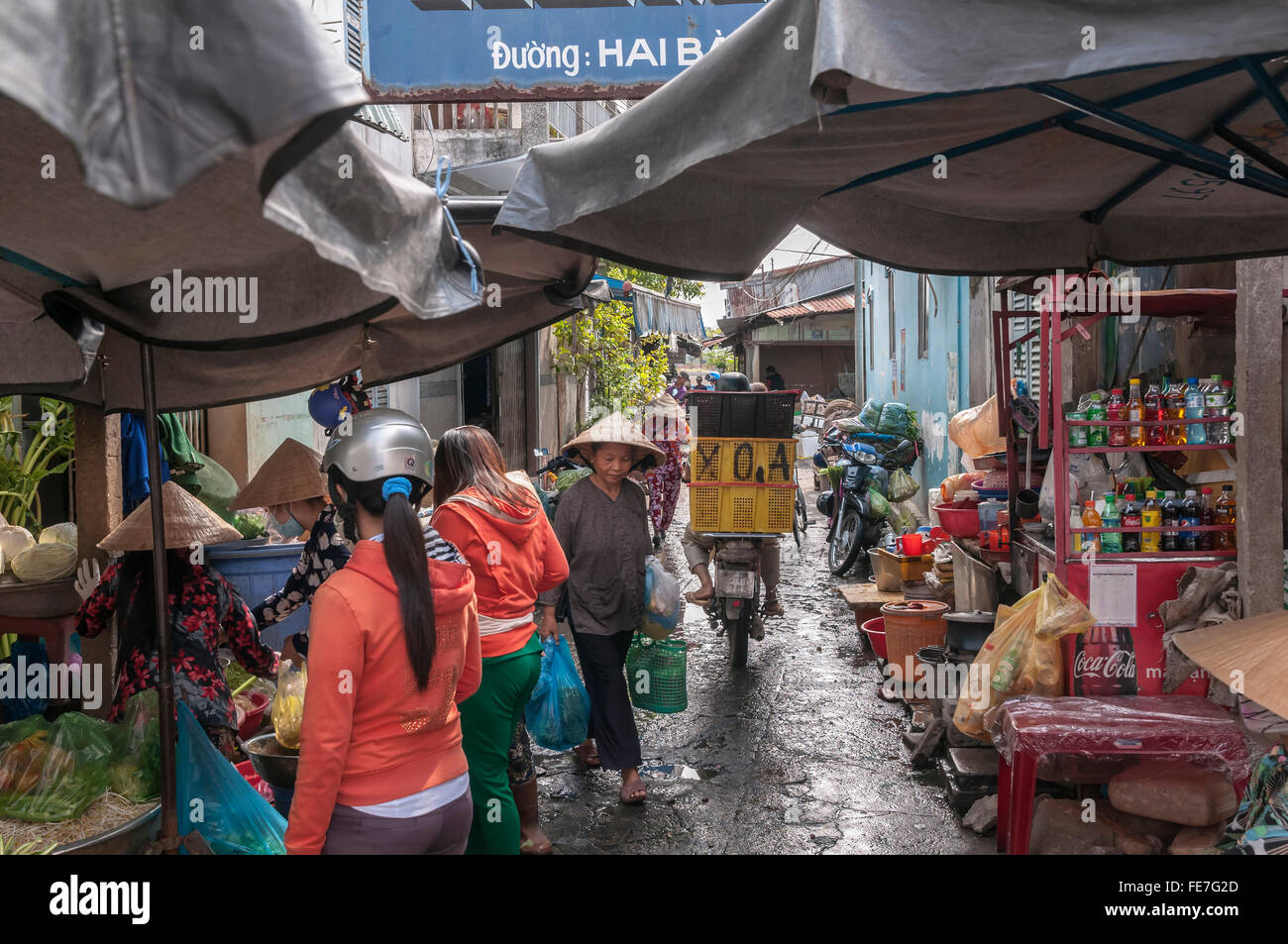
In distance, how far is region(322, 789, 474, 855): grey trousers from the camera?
2775 mm

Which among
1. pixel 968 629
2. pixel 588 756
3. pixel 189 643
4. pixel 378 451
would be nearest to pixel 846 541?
pixel 968 629

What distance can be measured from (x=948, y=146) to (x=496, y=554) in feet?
7.69

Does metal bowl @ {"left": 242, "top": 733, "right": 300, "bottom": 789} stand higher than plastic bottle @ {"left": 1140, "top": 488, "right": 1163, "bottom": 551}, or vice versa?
plastic bottle @ {"left": 1140, "top": 488, "right": 1163, "bottom": 551}

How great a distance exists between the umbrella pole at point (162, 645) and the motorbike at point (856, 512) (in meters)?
8.39

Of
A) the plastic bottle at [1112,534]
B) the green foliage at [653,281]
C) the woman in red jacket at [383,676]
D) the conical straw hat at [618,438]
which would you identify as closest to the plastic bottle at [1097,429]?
the plastic bottle at [1112,534]

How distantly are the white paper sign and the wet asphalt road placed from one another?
124 cm

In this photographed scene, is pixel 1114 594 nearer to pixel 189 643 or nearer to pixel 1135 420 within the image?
pixel 1135 420

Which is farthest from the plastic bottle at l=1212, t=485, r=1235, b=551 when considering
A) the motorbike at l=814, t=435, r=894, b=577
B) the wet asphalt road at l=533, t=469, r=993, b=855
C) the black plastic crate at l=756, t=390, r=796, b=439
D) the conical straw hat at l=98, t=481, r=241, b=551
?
the motorbike at l=814, t=435, r=894, b=577

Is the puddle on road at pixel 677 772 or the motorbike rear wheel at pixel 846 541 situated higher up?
the motorbike rear wheel at pixel 846 541

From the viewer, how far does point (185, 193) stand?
219 cm

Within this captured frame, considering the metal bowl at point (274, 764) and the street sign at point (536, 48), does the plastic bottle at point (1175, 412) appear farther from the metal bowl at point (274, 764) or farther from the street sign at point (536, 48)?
the metal bowl at point (274, 764)

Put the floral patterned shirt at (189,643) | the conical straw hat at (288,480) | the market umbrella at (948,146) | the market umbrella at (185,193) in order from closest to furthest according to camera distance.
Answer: the market umbrella at (185,193) → the market umbrella at (948,146) → the floral patterned shirt at (189,643) → the conical straw hat at (288,480)

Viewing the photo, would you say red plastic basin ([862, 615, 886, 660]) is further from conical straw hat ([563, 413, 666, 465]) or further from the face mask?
the face mask

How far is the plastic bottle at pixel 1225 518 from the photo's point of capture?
16.4ft
